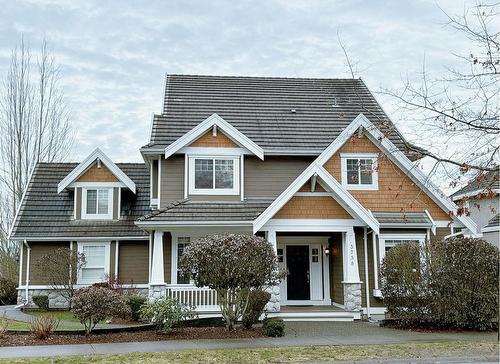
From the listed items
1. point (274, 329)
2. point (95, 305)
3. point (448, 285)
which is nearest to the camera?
point (95, 305)

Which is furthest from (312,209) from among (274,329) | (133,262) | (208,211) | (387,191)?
(133,262)

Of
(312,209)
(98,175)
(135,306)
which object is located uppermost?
(98,175)

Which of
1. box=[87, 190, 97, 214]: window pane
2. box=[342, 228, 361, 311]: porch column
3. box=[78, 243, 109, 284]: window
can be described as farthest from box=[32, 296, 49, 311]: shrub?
box=[342, 228, 361, 311]: porch column

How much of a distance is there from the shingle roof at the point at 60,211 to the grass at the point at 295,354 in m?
11.9

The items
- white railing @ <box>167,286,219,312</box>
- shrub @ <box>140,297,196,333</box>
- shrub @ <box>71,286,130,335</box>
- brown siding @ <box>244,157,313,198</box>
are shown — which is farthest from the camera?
brown siding @ <box>244,157,313,198</box>

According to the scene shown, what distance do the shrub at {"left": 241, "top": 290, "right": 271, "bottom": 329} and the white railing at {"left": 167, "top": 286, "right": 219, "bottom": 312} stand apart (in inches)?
133

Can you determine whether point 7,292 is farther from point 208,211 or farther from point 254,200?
point 254,200

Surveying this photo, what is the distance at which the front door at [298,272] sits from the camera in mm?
21141

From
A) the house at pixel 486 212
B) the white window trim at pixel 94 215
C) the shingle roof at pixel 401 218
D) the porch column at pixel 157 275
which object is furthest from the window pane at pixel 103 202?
the house at pixel 486 212

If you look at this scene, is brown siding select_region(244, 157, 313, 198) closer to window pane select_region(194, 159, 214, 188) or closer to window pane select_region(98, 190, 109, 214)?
window pane select_region(194, 159, 214, 188)

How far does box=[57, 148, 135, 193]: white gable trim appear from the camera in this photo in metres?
23.5

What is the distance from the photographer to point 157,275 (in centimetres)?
1822

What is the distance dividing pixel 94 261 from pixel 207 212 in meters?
6.46

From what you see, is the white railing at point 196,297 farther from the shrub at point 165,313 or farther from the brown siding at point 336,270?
the brown siding at point 336,270
